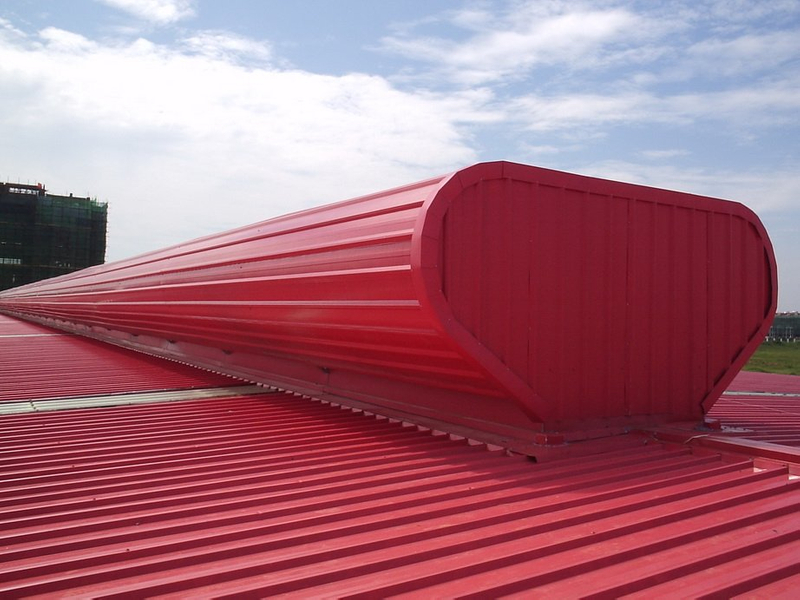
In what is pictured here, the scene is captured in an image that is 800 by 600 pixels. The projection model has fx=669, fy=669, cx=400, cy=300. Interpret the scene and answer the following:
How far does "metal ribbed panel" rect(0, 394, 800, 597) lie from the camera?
2279 millimetres

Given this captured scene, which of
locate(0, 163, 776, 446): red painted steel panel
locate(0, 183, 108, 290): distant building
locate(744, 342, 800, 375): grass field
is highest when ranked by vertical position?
locate(0, 183, 108, 290): distant building

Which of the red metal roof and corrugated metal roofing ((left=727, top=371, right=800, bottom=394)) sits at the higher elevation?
corrugated metal roofing ((left=727, top=371, right=800, bottom=394))

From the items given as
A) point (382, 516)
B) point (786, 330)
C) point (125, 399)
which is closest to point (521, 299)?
point (382, 516)

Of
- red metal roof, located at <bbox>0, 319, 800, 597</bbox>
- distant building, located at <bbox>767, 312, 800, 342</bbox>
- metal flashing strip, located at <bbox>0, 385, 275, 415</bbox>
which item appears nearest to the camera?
red metal roof, located at <bbox>0, 319, 800, 597</bbox>

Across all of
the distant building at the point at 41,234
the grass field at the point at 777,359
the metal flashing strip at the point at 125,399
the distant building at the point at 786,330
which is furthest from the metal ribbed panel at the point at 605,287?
the distant building at the point at 41,234

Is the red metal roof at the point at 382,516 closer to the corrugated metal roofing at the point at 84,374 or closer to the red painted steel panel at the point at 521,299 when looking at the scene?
the red painted steel panel at the point at 521,299

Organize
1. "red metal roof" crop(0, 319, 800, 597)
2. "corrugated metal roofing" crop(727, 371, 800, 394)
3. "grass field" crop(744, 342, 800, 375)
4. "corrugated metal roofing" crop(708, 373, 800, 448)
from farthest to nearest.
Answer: "grass field" crop(744, 342, 800, 375)
"corrugated metal roofing" crop(727, 371, 800, 394)
"corrugated metal roofing" crop(708, 373, 800, 448)
"red metal roof" crop(0, 319, 800, 597)

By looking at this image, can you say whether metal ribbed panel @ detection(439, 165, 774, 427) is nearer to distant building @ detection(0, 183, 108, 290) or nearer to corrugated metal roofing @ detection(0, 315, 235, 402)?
corrugated metal roofing @ detection(0, 315, 235, 402)

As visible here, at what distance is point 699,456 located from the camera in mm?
4188

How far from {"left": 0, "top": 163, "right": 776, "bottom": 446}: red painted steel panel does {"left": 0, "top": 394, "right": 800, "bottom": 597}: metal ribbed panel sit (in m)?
0.43

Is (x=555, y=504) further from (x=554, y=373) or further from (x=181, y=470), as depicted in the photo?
(x=181, y=470)

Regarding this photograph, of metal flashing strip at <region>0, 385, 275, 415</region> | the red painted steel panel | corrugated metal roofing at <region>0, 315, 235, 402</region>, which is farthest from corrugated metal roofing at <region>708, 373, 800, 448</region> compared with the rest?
corrugated metal roofing at <region>0, 315, 235, 402</region>

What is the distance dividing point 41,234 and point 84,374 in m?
45.1

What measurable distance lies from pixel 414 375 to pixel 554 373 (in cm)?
99
